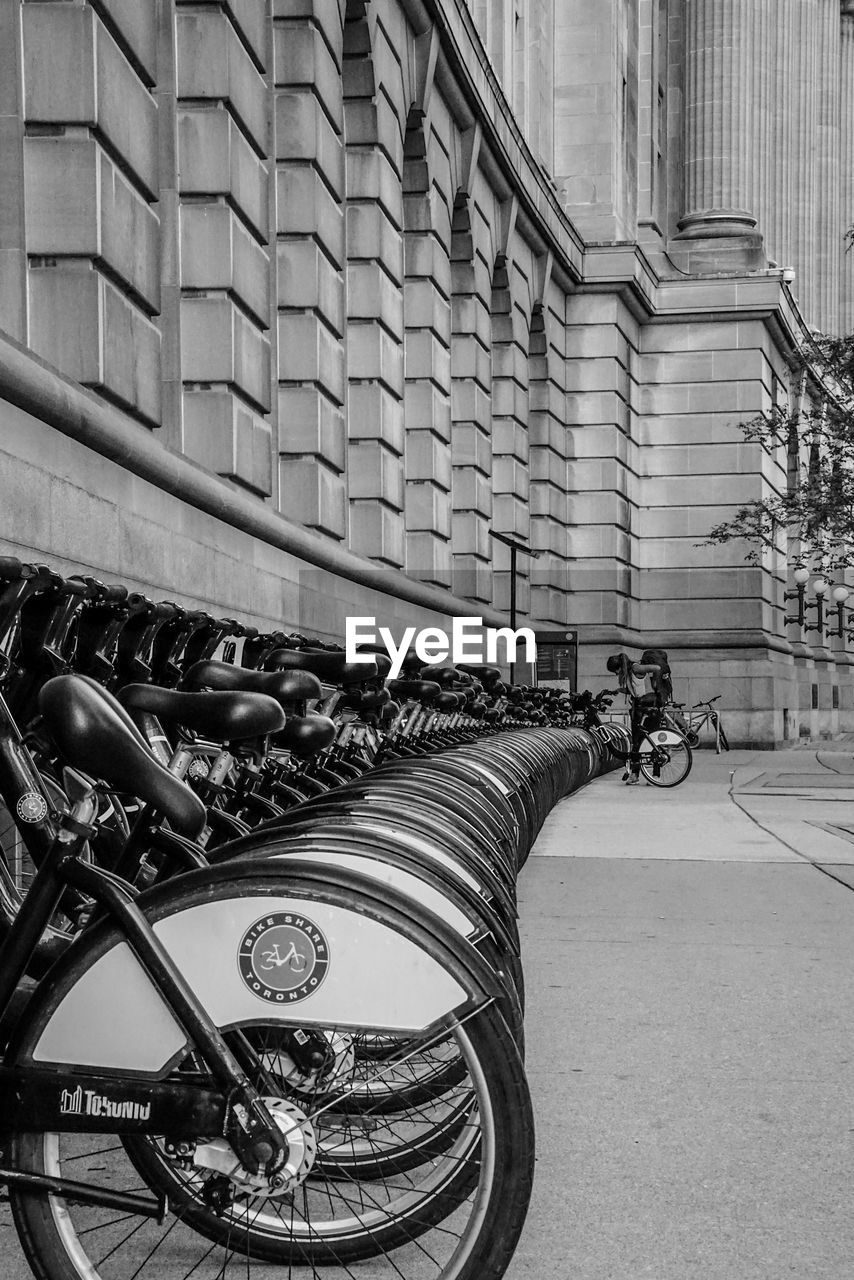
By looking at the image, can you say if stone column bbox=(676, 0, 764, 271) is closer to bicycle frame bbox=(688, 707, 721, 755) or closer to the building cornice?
the building cornice

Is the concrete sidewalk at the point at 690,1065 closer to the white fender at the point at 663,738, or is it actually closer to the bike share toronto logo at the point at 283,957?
the bike share toronto logo at the point at 283,957

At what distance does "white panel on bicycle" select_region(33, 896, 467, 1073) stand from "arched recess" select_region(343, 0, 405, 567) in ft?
59.0

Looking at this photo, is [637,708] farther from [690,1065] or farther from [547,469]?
[690,1065]

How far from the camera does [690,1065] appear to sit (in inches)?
204

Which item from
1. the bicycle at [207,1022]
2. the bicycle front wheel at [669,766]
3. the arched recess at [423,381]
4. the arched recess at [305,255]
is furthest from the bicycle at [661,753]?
the bicycle at [207,1022]

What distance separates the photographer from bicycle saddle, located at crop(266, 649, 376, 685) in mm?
5098

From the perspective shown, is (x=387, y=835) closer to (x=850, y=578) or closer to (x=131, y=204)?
(x=131, y=204)

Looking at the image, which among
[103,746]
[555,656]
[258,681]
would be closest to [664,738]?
[555,656]

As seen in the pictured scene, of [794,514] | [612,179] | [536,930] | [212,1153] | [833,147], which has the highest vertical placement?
[833,147]

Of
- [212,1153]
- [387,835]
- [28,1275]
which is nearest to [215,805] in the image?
[387,835]

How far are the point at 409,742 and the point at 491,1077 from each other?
4.49 m

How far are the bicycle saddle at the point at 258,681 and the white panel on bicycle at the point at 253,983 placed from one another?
1170mm

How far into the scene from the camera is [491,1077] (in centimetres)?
274

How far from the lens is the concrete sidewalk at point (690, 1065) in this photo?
11.9 feet
